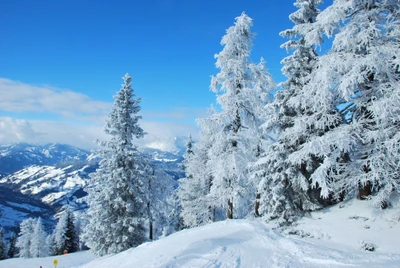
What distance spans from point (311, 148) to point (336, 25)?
229 inches

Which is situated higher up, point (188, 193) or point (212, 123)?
point (212, 123)

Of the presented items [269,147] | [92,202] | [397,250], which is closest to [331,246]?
[397,250]

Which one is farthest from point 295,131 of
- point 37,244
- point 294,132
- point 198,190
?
point 37,244

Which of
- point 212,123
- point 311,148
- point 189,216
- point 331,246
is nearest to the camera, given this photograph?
point 331,246

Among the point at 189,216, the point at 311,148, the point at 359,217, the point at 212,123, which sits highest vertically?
the point at 212,123

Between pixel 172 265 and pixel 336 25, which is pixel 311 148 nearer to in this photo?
pixel 336 25

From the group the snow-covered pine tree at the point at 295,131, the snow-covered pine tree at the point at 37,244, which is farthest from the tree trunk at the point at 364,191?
the snow-covered pine tree at the point at 37,244

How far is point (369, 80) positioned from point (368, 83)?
22 cm

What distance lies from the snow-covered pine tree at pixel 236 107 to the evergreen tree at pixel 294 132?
1.05 meters

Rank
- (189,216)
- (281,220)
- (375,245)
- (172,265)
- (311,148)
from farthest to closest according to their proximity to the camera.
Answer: (189,216)
(281,220)
(311,148)
(375,245)
(172,265)

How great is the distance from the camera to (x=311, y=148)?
1070 cm

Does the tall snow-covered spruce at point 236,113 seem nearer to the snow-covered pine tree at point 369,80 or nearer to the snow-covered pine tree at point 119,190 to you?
the snow-covered pine tree at point 369,80

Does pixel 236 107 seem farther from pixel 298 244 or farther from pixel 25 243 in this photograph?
pixel 25 243

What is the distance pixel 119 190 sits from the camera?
20000 millimetres
